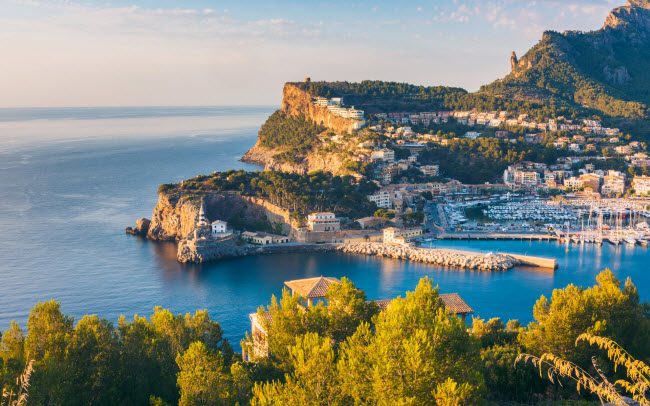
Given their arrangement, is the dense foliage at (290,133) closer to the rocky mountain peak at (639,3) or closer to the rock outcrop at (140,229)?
the rock outcrop at (140,229)

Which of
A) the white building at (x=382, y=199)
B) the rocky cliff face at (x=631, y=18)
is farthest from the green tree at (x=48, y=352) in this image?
the rocky cliff face at (x=631, y=18)

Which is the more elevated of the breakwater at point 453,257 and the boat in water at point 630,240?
the boat in water at point 630,240

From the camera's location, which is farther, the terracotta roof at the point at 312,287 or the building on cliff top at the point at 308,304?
the terracotta roof at the point at 312,287

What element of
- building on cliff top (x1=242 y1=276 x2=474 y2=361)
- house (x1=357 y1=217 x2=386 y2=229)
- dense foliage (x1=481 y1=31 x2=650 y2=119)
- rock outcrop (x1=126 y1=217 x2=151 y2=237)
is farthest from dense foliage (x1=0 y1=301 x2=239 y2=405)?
dense foliage (x1=481 y1=31 x2=650 y2=119)

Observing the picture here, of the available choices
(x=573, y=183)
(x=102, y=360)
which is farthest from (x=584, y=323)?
(x=573, y=183)

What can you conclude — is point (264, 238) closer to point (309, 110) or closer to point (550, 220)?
point (550, 220)

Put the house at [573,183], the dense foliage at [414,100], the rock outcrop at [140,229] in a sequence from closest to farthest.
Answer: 1. the rock outcrop at [140,229]
2. the house at [573,183]
3. the dense foliage at [414,100]

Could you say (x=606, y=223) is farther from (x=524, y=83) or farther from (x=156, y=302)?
(x=524, y=83)
